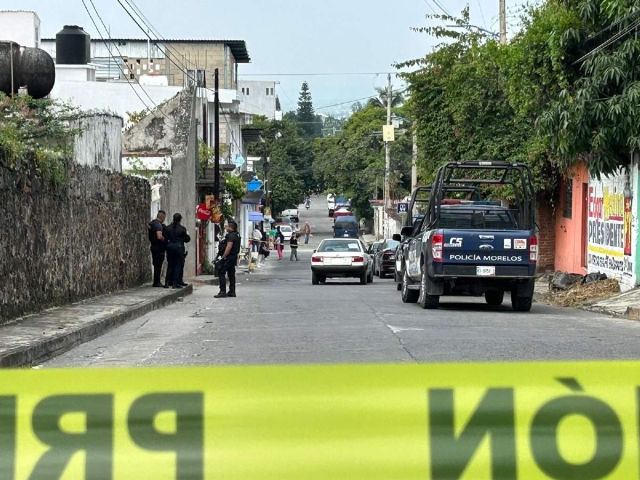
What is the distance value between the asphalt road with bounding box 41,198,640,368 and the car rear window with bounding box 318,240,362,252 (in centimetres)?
1301

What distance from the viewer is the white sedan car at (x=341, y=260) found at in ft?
109

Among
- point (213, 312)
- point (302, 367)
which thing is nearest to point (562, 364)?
point (302, 367)

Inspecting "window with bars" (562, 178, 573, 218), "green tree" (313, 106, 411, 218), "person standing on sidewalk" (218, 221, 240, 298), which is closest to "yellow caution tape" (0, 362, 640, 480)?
"person standing on sidewalk" (218, 221, 240, 298)

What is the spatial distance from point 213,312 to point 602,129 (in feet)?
28.6

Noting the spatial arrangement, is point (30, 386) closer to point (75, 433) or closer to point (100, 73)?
point (75, 433)

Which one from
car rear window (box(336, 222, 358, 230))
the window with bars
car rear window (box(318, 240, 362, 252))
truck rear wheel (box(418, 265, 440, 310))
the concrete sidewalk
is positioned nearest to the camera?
the concrete sidewalk

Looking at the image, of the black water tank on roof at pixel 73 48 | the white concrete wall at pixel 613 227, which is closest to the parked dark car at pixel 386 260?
the white concrete wall at pixel 613 227

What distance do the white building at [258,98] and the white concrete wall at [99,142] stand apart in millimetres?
60267

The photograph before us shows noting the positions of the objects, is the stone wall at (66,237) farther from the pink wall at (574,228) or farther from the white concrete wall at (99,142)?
the pink wall at (574,228)

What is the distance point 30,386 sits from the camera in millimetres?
4102

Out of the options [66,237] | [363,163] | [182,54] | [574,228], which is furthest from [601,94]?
[363,163]

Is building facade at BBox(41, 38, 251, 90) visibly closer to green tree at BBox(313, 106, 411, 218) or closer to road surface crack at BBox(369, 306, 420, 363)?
green tree at BBox(313, 106, 411, 218)

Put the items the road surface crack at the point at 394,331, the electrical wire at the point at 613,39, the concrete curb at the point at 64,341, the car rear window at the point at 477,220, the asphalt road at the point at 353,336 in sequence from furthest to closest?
1. the electrical wire at the point at 613,39
2. the car rear window at the point at 477,220
3. the asphalt road at the point at 353,336
4. the road surface crack at the point at 394,331
5. the concrete curb at the point at 64,341

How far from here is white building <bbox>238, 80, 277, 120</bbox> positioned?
9734 centimetres
